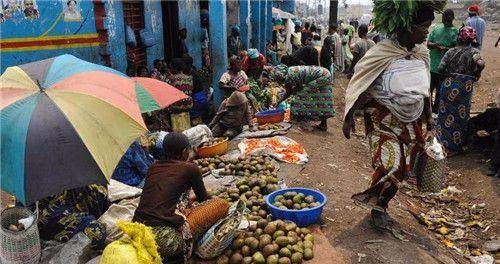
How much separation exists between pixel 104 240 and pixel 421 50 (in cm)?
338

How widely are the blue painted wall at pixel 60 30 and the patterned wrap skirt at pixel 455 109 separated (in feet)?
19.0

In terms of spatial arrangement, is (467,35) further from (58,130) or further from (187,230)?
(58,130)

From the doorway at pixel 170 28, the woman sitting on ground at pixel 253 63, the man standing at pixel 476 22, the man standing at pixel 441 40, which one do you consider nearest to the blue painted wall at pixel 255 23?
the doorway at pixel 170 28

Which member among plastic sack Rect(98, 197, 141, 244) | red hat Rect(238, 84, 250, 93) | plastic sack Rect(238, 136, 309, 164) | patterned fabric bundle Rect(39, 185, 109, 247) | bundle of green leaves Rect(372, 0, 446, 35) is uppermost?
bundle of green leaves Rect(372, 0, 446, 35)

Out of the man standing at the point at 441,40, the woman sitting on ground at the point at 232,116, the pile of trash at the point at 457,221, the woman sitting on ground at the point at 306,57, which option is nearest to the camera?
the pile of trash at the point at 457,221

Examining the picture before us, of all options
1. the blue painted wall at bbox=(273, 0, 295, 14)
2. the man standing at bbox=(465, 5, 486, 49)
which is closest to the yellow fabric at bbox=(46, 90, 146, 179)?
the man standing at bbox=(465, 5, 486, 49)

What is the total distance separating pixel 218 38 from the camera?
912 centimetres

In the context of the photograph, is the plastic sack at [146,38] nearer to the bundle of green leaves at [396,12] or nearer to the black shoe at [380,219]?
the bundle of green leaves at [396,12]

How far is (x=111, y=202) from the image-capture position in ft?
14.9

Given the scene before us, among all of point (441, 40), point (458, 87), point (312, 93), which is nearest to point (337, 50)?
point (441, 40)

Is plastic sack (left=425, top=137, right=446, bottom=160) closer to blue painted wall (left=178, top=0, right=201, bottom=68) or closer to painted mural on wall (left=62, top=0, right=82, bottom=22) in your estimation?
painted mural on wall (left=62, top=0, right=82, bottom=22)

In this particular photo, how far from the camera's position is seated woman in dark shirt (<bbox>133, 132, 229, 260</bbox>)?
11.7 ft

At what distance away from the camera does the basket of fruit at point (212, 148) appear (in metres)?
6.83

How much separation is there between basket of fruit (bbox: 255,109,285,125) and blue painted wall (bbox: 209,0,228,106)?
4.25ft
